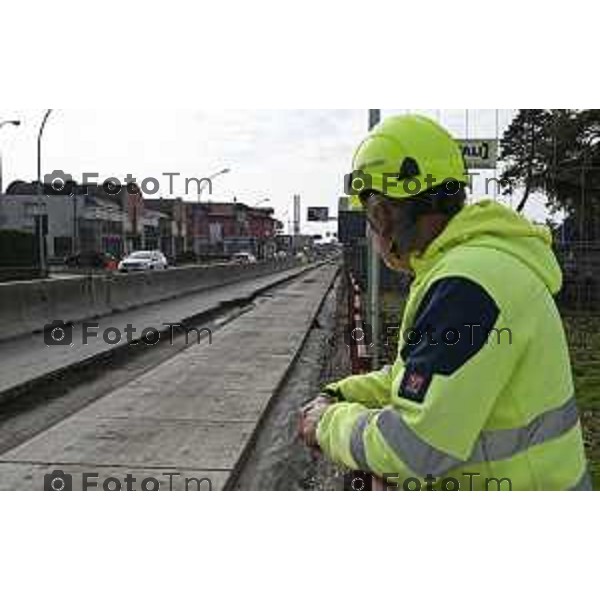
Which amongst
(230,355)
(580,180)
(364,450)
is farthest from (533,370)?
(580,180)

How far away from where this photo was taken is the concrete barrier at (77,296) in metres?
14.5

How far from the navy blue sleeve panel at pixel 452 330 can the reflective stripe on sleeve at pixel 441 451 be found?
3.4 inches

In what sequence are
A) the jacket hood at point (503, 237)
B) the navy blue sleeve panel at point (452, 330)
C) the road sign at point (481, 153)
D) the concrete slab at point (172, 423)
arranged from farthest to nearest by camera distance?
the road sign at point (481, 153) < the concrete slab at point (172, 423) < the jacket hood at point (503, 237) < the navy blue sleeve panel at point (452, 330)

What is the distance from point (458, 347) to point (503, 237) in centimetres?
33

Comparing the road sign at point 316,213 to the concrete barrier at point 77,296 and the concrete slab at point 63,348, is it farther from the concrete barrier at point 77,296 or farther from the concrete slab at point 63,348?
the concrete slab at point 63,348

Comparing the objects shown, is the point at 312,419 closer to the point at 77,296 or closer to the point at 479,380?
the point at 479,380

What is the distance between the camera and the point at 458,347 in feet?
6.44

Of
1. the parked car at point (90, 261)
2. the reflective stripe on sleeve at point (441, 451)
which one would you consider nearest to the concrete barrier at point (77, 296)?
the reflective stripe on sleeve at point (441, 451)

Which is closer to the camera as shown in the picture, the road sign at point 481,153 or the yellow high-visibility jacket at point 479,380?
the yellow high-visibility jacket at point 479,380

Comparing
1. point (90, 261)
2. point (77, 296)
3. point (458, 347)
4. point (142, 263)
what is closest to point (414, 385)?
point (458, 347)

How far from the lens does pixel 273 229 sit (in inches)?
5069

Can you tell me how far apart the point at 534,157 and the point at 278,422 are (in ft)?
81.6

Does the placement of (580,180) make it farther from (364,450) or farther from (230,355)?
(364,450)

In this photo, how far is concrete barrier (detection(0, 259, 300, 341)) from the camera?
1451cm
